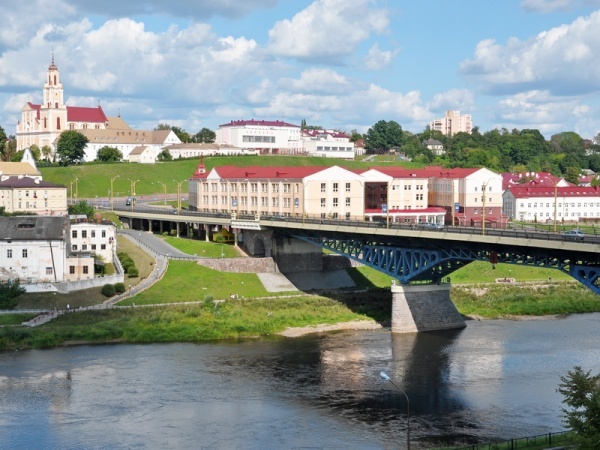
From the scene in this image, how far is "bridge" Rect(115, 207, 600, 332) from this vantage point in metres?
65.8

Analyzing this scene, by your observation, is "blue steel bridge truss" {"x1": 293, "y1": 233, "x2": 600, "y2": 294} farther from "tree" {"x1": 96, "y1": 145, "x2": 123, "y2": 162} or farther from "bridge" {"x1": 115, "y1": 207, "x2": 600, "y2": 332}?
"tree" {"x1": 96, "y1": 145, "x2": 123, "y2": 162}

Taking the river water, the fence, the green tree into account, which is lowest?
the river water

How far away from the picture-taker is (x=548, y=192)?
5576 inches

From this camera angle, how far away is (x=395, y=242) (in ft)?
276

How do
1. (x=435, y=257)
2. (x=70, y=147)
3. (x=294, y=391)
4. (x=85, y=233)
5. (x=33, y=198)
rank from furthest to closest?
1. (x=70, y=147)
2. (x=33, y=198)
3. (x=85, y=233)
4. (x=435, y=257)
5. (x=294, y=391)

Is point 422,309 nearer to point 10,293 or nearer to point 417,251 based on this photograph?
point 417,251

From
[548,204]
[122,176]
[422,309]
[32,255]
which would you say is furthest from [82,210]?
[548,204]

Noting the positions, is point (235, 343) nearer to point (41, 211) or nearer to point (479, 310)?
point (479, 310)

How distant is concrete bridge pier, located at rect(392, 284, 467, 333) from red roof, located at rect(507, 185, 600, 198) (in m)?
59.1

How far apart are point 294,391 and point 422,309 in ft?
84.6

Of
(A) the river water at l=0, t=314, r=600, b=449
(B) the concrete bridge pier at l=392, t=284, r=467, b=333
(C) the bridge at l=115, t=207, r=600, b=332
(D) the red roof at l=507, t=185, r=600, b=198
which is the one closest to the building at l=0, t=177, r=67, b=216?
(C) the bridge at l=115, t=207, r=600, b=332

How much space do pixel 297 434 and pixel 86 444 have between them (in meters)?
11.3

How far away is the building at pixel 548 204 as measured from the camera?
140000mm

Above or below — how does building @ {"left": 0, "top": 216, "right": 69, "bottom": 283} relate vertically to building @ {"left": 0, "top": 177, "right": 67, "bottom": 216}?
below
